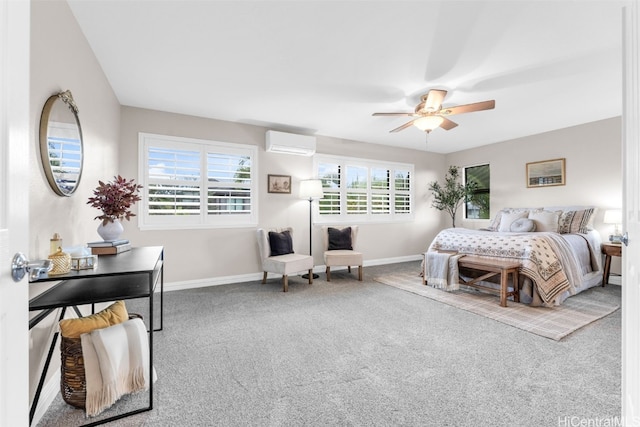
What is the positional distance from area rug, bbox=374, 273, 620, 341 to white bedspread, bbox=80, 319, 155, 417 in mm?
2987

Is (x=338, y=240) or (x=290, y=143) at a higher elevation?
(x=290, y=143)

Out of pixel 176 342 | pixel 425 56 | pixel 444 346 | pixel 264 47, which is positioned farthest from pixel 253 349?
pixel 425 56

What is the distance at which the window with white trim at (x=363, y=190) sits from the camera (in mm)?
5297

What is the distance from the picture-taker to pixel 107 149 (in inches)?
118

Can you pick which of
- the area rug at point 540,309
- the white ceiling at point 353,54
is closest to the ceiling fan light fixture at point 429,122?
the white ceiling at point 353,54

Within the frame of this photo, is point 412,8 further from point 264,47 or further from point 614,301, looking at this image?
point 614,301

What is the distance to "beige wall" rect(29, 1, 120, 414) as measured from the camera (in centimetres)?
149

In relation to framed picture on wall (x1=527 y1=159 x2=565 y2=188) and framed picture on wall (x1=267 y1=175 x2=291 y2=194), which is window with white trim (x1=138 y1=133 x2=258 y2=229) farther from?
framed picture on wall (x1=527 y1=159 x2=565 y2=188)

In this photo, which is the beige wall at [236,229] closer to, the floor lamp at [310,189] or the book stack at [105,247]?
the floor lamp at [310,189]

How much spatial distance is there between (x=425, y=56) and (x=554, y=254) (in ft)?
8.60

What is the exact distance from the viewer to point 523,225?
173 inches

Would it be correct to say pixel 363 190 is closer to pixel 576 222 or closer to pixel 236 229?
pixel 236 229

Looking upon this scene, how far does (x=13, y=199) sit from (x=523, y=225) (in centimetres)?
529

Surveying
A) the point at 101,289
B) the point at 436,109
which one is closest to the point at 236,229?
the point at 101,289
